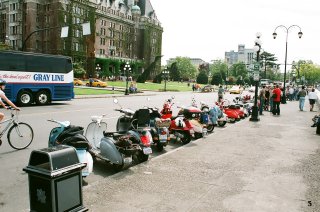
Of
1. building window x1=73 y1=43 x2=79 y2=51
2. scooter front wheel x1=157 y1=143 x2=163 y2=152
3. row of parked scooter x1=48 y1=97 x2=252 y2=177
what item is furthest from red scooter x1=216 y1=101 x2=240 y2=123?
building window x1=73 y1=43 x2=79 y2=51

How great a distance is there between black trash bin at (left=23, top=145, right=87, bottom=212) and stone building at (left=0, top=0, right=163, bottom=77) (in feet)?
183

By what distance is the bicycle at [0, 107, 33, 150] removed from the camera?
8523 mm

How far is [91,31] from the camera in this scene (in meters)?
79.4

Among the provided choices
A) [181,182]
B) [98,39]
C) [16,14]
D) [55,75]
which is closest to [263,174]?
[181,182]

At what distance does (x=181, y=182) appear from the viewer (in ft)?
21.1

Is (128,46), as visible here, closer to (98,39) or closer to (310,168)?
(98,39)

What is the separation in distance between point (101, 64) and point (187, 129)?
266 ft

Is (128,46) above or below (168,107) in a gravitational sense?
above

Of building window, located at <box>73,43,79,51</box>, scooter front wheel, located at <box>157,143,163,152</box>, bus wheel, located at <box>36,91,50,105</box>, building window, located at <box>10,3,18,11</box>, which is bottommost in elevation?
scooter front wheel, located at <box>157,143,163,152</box>

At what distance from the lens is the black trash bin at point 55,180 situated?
11.0ft

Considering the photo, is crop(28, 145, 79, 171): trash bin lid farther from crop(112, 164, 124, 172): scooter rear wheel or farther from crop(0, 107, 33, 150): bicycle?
crop(0, 107, 33, 150): bicycle

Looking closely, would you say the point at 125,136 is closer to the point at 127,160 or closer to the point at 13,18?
the point at 127,160

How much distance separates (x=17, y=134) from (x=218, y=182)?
17.8 ft

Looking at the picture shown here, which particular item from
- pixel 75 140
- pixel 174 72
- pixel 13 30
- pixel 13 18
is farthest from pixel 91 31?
pixel 75 140
